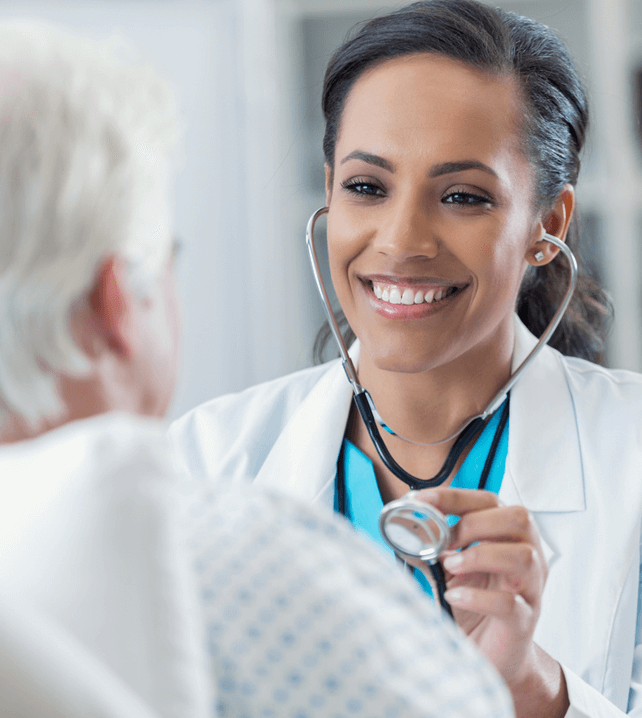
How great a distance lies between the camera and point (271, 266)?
2537mm

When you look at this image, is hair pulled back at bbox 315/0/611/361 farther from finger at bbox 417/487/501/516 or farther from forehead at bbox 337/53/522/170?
finger at bbox 417/487/501/516

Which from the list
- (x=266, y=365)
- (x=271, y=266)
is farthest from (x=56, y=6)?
(x=266, y=365)

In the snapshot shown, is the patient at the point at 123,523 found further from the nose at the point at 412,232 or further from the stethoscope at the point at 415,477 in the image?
the nose at the point at 412,232

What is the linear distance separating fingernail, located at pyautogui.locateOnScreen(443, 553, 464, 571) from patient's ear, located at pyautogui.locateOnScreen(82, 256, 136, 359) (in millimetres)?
356

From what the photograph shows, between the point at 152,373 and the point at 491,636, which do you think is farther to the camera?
the point at 491,636

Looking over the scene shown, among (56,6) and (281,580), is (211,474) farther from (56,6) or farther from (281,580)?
(56,6)

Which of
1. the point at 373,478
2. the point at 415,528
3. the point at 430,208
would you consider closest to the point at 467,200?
the point at 430,208

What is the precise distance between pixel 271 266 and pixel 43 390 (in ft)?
6.82

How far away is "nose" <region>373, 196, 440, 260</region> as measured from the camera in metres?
1.00

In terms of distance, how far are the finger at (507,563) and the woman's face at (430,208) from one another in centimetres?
40

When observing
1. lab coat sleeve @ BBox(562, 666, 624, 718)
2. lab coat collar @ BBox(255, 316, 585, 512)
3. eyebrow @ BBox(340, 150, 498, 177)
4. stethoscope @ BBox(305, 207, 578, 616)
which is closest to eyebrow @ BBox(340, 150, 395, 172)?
eyebrow @ BBox(340, 150, 498, 177)

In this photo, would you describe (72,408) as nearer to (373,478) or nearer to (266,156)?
(373,478)

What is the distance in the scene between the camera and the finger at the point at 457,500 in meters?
0.68

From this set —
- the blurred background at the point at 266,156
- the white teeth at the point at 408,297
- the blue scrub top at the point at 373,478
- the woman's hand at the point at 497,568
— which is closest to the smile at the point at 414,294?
the white teeth at the point at 408,297
